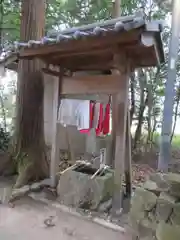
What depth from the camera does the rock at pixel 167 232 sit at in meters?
2.35

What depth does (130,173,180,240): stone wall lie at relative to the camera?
2400mm

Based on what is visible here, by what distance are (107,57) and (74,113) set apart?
3.64 ft

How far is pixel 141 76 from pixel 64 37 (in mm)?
5097

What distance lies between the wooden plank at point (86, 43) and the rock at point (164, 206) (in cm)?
184

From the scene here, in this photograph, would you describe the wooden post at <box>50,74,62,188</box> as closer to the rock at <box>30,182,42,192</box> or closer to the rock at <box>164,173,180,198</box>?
the rock at <box>30,182,42,192</box>

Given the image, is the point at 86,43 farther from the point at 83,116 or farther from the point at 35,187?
the point at 35,187

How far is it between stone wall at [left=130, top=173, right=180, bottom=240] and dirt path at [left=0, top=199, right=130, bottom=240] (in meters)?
0.39

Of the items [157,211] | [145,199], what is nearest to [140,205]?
[145,199]

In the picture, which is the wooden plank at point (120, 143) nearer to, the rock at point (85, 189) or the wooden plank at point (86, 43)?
the rock at point (85, 189)

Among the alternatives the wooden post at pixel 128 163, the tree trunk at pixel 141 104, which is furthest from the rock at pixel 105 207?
the tree trunk at pixel 141 104

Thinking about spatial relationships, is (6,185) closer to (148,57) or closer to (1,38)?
(148,57)

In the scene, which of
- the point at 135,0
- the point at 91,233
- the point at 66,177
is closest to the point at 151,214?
the point at 91,233

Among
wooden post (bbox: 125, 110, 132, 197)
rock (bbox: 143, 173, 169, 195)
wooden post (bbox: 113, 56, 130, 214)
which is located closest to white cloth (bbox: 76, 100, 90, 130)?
wooden post (bbox: 113, 56, 130, 214)

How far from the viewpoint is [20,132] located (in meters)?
4.96
